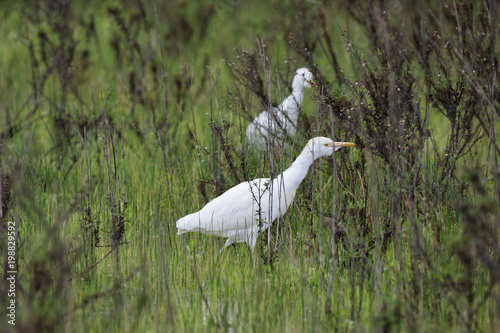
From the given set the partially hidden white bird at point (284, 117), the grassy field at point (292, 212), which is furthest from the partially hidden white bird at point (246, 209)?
the partially hidden white bird at point (284, 117)

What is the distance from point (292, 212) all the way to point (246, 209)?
1.53 ft

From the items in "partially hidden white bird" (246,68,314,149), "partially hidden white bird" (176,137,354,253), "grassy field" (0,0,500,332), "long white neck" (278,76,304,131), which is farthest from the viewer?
"long white neck" (278,76,304,131)

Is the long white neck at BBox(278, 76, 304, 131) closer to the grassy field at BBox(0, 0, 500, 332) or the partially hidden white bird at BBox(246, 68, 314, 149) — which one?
the partially hidden white bird at BBox(246, 68, 314, 149)

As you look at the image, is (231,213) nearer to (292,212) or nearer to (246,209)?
(246,209)

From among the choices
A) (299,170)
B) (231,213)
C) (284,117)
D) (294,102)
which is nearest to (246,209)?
(231,213)

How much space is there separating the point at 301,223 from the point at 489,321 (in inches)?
66.2

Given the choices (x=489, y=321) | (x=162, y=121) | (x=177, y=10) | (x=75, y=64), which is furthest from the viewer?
(x=177, y=10)

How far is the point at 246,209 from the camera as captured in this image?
427 cm

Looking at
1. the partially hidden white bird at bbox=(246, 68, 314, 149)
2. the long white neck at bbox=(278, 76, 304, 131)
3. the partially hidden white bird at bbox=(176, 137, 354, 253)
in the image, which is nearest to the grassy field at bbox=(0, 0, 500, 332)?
the partially hidden white bird at bbox=(176, 137, 354, 253)

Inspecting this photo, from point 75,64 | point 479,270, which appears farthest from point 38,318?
point 75,64

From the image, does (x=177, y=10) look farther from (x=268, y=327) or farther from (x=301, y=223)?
(x=268, y=327)

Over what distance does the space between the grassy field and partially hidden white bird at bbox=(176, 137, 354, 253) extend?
110mm

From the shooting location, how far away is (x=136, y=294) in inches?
132

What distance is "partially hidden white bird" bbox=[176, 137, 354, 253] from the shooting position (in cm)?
413
